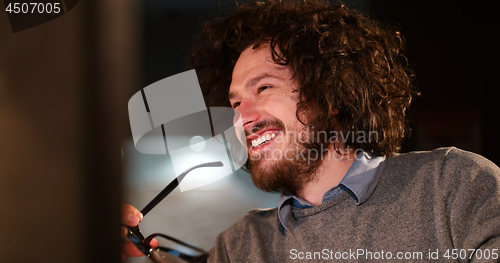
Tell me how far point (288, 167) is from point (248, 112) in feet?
0.53

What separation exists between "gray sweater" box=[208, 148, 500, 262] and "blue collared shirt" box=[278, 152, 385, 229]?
0.6 inches

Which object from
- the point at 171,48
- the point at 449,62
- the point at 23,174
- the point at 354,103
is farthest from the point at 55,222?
the point at 449,62

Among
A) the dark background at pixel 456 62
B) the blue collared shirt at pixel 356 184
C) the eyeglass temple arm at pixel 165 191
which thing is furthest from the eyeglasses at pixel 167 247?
the dark background at pixel 456 62

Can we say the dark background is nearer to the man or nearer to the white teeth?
the man

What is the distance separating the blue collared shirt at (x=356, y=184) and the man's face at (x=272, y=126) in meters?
0.04

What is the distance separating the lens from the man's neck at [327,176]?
A: 2.73 feet

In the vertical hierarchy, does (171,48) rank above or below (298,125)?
above

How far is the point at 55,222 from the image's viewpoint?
33 centimetres

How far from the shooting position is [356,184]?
2.41 feet

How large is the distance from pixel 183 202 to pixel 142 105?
219 millimetres

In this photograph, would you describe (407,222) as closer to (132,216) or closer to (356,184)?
(356,184)

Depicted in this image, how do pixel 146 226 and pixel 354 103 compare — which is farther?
pixel 354 103

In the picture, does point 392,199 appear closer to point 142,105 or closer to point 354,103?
point 354,103

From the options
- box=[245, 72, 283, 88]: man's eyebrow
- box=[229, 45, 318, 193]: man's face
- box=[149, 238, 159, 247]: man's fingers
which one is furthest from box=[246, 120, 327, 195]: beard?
box=[149, 238, 159, 247]: man's fingers
